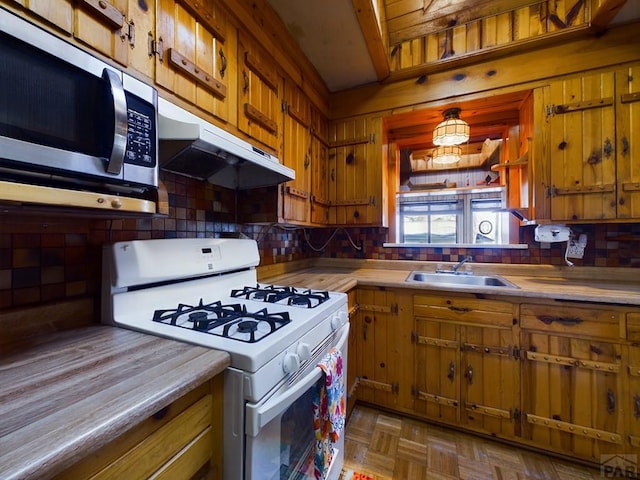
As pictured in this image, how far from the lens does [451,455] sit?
144 centimetres

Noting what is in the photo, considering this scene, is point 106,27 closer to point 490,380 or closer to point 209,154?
point 209,154

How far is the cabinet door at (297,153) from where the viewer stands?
1621mm

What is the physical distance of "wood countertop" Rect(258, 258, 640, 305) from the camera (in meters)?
1.38

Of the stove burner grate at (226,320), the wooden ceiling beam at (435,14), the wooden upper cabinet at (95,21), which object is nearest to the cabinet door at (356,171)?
the wooden ceiling beam at (435,14)

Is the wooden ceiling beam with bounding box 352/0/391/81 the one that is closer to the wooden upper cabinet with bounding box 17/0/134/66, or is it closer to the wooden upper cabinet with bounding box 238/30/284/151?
the wooden upper cabinet with bounding box 238/30/284/151

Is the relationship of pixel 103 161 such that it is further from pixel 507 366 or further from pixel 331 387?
pixel 507 366

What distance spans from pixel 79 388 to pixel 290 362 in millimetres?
463

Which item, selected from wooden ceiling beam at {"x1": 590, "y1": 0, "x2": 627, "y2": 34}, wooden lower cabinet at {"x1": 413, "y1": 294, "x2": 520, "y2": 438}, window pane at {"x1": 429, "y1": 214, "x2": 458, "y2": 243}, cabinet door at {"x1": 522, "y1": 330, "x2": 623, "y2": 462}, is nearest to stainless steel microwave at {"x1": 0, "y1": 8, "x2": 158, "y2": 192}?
wooden lower cabinet at {"x1": 413, "y1": 294, "x2": 520, "y2": 438}

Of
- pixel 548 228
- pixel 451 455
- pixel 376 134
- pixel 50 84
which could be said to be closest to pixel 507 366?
pixel 451 455

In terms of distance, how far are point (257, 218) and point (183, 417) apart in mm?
1093

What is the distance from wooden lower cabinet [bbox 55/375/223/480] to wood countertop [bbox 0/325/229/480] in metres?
0.06

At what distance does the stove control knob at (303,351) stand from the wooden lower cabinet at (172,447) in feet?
0.80

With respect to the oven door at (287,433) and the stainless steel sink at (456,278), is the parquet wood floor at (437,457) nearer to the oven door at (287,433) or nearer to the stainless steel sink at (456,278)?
the oven door at (287,433)

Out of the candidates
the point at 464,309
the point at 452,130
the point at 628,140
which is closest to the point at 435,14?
the point at 452,130
